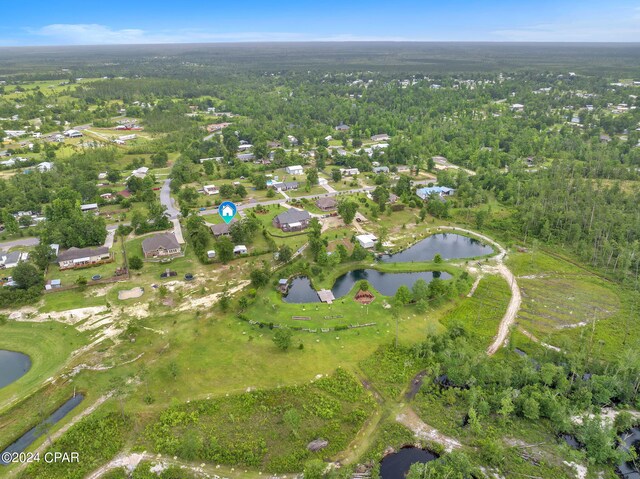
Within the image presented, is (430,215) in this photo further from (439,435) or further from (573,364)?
(439,435)

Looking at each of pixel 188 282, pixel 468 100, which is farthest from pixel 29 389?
pixel 468 100

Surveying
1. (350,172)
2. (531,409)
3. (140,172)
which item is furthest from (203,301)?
(140,172)

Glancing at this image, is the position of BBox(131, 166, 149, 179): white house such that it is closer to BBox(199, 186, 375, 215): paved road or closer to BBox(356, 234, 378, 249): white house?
BBox(199, 186, 375, 215): paved road

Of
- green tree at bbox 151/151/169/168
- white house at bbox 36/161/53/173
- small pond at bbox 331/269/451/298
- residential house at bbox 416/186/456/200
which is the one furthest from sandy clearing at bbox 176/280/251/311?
white house at bbox 36/161/53/173

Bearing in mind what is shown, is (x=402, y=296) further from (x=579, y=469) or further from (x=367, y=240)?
(x=579, y=469)

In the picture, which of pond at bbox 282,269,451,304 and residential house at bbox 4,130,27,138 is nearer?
pond at bbox 282,269,451,304

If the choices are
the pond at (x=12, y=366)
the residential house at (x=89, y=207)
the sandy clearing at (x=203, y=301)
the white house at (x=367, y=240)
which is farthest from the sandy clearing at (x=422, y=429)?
the residential house at (x=89, y=207)

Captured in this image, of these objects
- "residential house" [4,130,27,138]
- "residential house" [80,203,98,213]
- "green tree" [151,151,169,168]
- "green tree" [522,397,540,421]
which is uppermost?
"residential house" [4,130,27,138]
